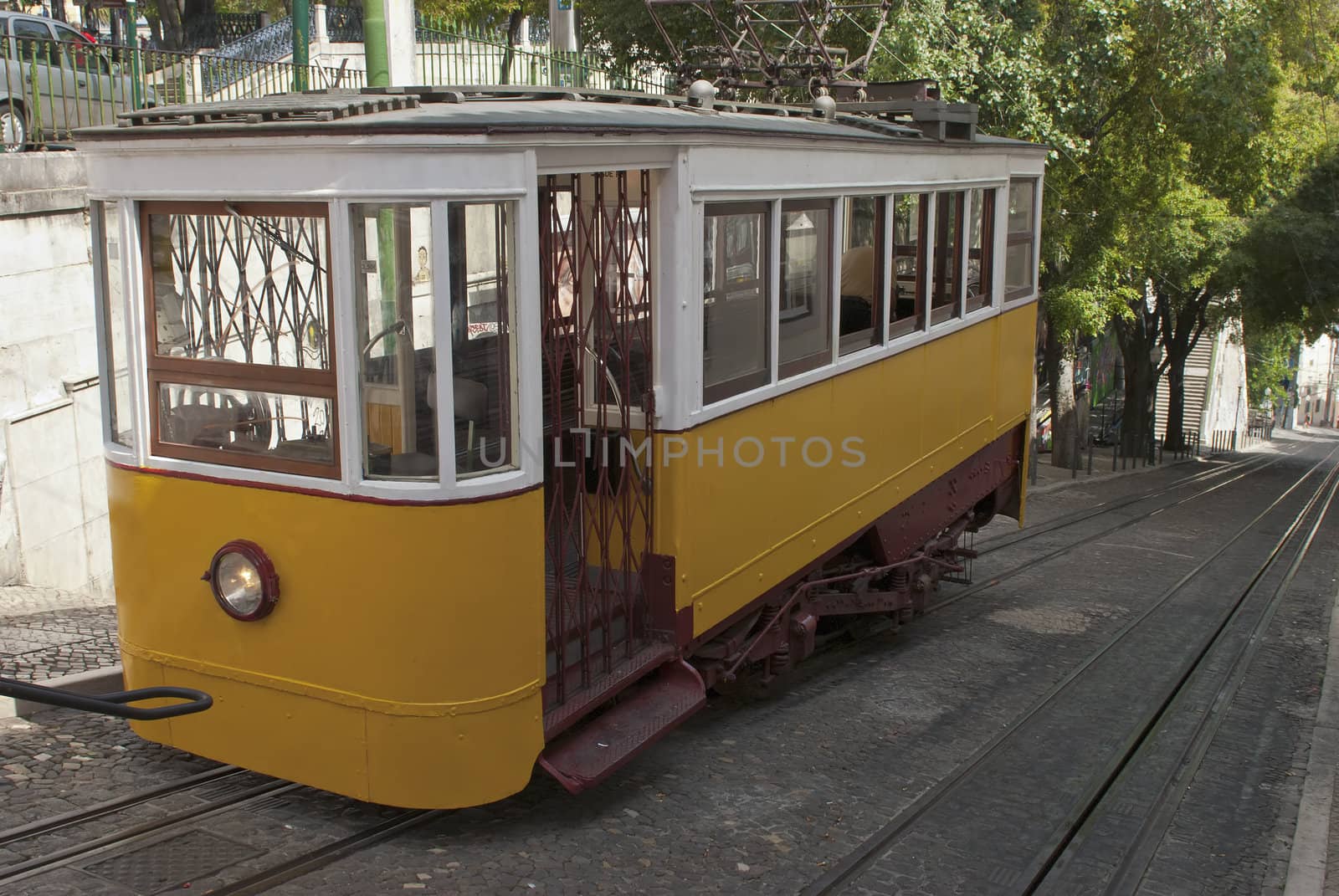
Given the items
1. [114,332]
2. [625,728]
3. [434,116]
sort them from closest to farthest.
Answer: [434,116], [114,332], [625,728]

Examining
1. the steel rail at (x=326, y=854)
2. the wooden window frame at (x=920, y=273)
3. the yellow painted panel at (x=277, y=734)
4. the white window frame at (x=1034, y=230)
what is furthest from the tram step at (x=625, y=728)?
the white window frame at (x=1034, y=230)

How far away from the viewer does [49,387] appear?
26.3 feet

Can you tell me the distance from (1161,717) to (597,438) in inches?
153

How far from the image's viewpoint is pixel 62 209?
27.0 feet

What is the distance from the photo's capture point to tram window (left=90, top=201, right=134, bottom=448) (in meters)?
4.55

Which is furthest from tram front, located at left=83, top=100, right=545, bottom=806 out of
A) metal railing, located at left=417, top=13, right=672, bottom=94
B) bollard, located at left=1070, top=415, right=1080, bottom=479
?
bollard, located at left=1070, top=415, right=1080, bottom=479

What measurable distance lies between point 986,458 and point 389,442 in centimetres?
624

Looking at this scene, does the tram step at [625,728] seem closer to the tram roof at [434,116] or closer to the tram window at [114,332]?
the tram window at [114,332]

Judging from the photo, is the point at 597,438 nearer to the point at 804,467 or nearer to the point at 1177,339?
the point at 804,467

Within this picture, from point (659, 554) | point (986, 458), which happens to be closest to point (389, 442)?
point (659, 554)

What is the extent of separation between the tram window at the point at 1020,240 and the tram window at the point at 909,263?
1803mm

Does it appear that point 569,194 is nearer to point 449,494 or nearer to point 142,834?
point 449,494

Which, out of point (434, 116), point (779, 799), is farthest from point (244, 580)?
point (779, 799)

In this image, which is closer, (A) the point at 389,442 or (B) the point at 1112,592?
(A) the point at 389,442
